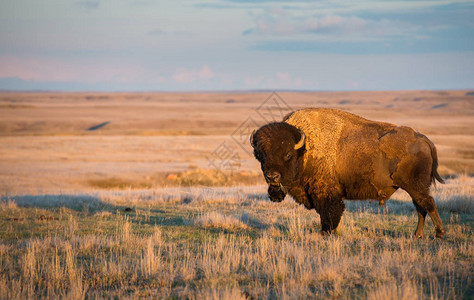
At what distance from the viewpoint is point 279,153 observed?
349 inches

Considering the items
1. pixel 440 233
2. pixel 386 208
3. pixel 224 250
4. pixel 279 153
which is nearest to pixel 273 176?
pixel 279 153

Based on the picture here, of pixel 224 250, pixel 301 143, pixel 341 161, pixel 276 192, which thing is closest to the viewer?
pixel 224 250

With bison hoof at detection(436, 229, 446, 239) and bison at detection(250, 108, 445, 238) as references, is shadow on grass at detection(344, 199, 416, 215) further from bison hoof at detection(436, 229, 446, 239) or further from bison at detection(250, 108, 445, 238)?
bison at detection(250, 108, 445, 238)

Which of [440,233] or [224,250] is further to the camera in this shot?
[440,233]

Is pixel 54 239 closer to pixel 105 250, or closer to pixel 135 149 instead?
pixel 105 250

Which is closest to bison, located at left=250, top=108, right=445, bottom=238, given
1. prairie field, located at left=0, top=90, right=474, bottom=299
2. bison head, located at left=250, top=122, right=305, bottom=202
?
bison head, located at left=250, top=122, right=305, bottom=202

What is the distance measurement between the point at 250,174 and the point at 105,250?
23.6 meters

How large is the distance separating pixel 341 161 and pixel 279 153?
1462mm

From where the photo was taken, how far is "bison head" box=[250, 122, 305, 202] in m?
8.82

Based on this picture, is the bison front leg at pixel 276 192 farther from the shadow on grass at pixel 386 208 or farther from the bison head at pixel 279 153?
the shadow on grass at pixel 386 208

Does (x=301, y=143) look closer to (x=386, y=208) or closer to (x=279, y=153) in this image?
(x=279, y=153)

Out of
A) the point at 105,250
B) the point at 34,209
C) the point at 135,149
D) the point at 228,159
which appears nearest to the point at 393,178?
the point at 105,250

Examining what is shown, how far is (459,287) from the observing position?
634cm

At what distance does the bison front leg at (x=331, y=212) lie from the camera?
31.0 feet
